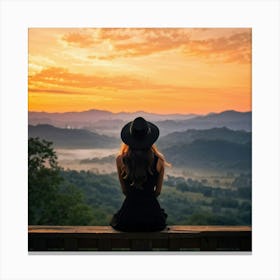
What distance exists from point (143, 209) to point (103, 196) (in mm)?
1280

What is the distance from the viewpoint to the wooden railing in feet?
15.7

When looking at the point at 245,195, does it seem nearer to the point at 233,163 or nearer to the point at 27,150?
the point at 233,163

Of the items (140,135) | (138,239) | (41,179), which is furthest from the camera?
(41,179)

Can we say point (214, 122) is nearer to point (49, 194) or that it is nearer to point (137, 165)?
point (137, 165)

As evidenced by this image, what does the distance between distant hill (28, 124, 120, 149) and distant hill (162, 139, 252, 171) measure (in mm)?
638

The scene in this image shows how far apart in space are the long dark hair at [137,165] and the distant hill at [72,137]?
1.23 meters

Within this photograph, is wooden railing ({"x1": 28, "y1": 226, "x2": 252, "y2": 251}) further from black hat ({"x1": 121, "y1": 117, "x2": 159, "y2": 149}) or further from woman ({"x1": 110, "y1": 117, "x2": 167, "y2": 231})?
black hat ({"x1": 121, "y1": 117, "x2": 159, "y2": 149})

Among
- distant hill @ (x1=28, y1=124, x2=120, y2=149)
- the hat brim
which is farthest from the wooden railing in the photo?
distant hill @ (x1=28, y1=124, x2=120, y2=149)

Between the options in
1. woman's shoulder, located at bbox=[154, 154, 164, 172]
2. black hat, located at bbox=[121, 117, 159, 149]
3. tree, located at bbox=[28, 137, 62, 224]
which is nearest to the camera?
black hat, located at bbox=[121, 117, 159, 149]

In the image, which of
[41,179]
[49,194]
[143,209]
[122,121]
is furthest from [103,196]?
[143,209]

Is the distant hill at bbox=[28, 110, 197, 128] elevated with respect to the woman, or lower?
elevated

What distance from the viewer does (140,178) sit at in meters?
4.73
